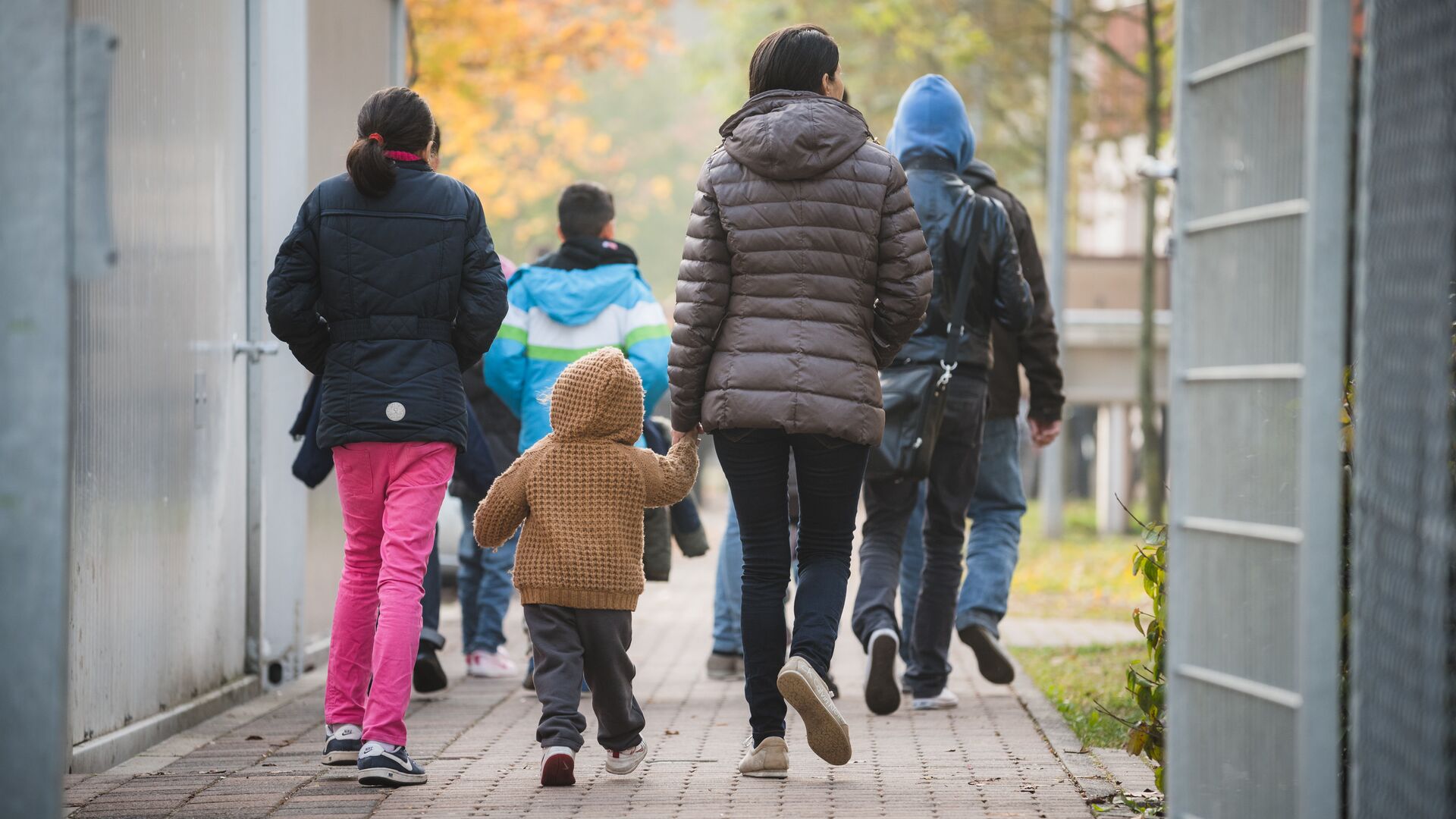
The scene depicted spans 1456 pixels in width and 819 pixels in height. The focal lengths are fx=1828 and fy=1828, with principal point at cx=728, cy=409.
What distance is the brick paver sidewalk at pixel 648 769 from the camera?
4891 mm

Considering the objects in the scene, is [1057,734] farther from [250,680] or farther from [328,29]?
[328,29]

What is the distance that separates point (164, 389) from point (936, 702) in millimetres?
3009

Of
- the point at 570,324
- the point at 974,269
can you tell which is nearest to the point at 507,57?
the point at 570,324

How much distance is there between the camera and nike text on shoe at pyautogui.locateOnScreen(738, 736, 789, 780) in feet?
17.3

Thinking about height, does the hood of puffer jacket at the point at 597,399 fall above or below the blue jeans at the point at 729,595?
above

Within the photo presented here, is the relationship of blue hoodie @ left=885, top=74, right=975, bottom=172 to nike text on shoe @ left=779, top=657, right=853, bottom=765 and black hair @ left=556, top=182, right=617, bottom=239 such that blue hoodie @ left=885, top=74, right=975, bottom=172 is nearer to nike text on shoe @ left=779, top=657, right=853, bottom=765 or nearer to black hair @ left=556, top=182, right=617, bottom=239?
black hair @ left=556, top=182, right=617, bottom=239

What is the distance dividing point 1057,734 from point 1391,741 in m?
3.08

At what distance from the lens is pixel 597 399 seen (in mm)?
5262

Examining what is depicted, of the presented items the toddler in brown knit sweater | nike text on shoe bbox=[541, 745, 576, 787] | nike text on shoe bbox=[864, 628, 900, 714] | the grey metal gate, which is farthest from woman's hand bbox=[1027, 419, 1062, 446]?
the grey metal gate

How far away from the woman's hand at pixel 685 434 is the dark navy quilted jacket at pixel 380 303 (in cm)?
64

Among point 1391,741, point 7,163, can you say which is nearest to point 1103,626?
point 1391,741

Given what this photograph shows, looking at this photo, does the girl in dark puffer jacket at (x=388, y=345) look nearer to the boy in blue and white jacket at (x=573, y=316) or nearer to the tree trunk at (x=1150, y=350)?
the boy in blue and white jacket at (x=573, y=316)

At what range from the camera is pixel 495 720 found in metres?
6.66

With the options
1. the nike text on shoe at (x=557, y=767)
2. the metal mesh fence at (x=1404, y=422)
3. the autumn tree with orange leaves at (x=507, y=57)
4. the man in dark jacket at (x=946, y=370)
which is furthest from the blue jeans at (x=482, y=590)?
the autumn tree with orange leaves at (x=507, y=57)
